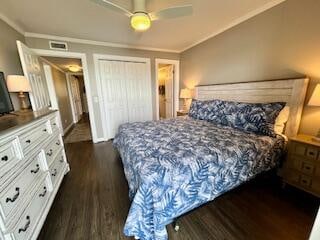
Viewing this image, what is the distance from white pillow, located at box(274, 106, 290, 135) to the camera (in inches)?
76.9

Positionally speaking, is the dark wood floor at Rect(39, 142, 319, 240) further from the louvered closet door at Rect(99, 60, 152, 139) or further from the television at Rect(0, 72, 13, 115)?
the louvered closet door at Rect(99, 60, 152, 139)

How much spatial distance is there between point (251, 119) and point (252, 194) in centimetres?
99

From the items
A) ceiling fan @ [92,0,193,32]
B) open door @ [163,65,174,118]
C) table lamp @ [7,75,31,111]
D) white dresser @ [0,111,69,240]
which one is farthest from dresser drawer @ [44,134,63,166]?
open door @ [163,65,174,118]

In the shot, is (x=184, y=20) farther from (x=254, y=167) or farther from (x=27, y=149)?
(x=27, y=149)

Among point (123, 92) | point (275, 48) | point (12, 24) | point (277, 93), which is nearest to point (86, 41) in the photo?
point (12, 24)

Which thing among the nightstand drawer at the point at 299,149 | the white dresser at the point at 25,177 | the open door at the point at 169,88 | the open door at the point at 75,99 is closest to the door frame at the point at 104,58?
the open door at the point at 169,88

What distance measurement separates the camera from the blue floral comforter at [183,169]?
118 centimetres

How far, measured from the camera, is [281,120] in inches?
78.5

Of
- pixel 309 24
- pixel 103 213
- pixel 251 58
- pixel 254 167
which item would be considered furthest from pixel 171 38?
pixel 103 213

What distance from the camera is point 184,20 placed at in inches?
99.4

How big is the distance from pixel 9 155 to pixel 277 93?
3100 mm

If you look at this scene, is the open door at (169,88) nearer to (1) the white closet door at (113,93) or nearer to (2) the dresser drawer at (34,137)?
(1) the white closet door at (113,93)

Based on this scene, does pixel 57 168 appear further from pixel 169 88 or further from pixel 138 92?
pixel 169 88

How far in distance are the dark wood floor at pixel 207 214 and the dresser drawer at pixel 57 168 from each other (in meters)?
0.20
